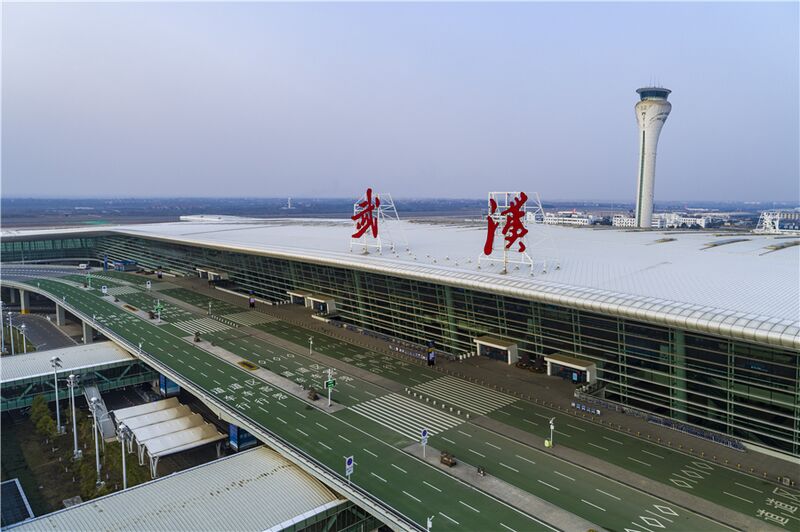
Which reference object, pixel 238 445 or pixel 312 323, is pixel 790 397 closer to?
pixel 238 445

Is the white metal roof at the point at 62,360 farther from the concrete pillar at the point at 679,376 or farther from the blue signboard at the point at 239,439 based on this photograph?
the concrete pillar at the point at 679,376

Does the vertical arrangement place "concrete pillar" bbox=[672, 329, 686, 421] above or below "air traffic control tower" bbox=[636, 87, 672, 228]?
below

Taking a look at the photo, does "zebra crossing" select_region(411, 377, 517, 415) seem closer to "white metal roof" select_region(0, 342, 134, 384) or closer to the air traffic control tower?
"white metal roof" select_region(0, 342, 134, 384)

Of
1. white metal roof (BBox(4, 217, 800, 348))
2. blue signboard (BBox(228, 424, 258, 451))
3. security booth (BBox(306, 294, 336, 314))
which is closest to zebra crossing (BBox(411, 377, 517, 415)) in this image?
white metal roof (BBox(4, 217, 800, 348))

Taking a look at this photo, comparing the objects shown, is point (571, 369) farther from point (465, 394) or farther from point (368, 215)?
point (368, 215)

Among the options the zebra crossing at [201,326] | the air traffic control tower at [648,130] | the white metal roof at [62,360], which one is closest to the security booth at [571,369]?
the zebra crossing at [201,326]
